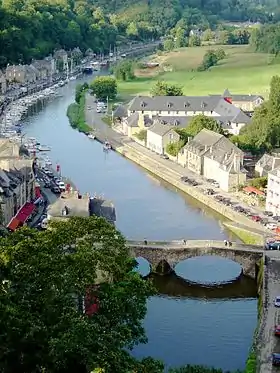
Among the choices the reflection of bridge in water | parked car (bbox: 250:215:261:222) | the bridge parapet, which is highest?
the bridge parapet

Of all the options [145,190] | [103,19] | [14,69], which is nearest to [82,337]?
[145,190]

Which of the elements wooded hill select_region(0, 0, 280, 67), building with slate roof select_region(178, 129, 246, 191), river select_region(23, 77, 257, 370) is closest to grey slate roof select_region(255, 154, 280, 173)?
building with slate roof select_region(178, 129, 246, 191)

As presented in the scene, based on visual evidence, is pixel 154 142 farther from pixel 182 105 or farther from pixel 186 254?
pixel 186 254

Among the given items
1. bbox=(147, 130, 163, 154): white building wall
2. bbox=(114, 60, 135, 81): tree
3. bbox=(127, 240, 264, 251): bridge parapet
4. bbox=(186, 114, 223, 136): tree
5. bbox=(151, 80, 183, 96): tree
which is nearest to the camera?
bbox=(127, 240, 264, 251): bridge parapet

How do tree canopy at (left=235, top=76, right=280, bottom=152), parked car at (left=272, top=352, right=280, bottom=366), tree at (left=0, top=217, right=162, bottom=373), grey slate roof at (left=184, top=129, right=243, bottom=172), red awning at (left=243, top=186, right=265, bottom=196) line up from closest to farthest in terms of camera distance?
tree at (left=0, top=217, right=162, bottom=373) → parked car at (left=272, top=352, right=280, bottom=366) → red awning at (left=243, top=186, right=265, bottom=196) → grey slate roof at (left=184, top=129, right=243, bottom=172) → tree canopy at (left=235, top=76, right=280, bottom=152)

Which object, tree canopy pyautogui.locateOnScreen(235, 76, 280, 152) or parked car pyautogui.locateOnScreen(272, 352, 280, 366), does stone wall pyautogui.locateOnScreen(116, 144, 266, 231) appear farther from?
parked car pyautogui.locateOnScreen(272, 352, 280, 366)

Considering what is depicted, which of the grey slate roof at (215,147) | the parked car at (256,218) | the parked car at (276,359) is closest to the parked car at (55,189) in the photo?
the grey slate roof at (215,147)

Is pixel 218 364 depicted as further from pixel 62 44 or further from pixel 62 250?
pixel 62 44

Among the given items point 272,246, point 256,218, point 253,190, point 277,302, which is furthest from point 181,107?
point 277,302
